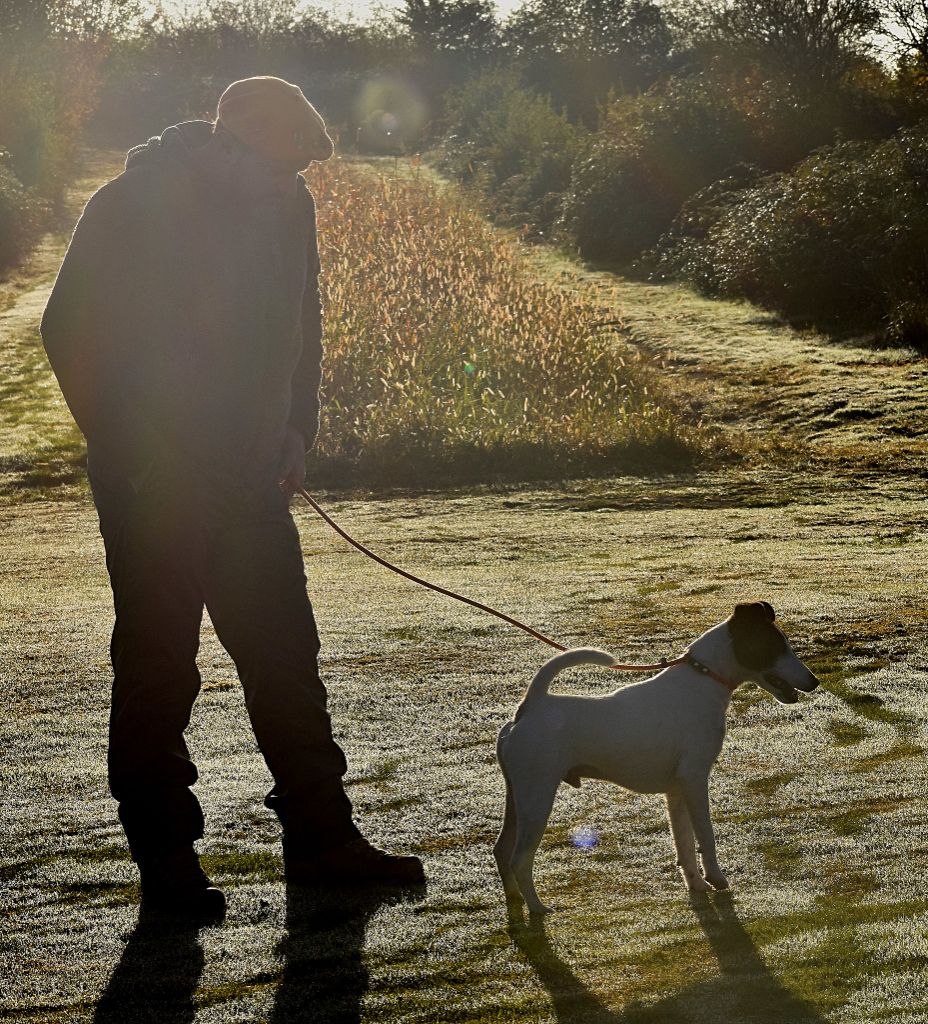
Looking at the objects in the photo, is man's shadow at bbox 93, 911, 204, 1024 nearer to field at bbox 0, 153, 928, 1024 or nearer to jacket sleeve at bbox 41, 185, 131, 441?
field at bbox 0, 153, 928, 1024

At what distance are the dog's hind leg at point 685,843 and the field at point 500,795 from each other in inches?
2.2

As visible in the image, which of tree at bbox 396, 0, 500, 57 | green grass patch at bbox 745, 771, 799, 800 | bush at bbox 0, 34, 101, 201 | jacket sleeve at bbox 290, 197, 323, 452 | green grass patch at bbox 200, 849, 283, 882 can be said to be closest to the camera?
green grass patch at bbox 200, 849, 283, 882

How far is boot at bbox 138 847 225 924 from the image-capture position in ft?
10.6

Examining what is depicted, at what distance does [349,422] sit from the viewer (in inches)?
461

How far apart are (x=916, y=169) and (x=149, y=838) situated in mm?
15499

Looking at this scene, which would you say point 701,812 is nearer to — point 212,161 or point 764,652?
point 764,652

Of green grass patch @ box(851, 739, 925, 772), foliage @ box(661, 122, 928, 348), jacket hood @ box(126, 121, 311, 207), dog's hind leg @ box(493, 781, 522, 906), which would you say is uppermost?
foliage @ box(661, 122, 928, 348)

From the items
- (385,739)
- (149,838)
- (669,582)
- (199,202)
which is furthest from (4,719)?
(669,582)

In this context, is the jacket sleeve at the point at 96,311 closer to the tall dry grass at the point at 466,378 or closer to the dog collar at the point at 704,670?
the dog collar at the point at 704,670

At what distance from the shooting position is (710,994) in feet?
9.18

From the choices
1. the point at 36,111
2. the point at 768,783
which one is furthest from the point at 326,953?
the point at 36,111

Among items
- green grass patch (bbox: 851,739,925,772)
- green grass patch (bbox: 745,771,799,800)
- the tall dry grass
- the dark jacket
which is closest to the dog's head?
green grass patch (bbox: 745,771,799,800)

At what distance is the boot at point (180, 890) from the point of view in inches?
128

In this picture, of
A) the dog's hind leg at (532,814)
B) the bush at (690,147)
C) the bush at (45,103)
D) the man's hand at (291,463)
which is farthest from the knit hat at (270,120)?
the bush at (45,103)
